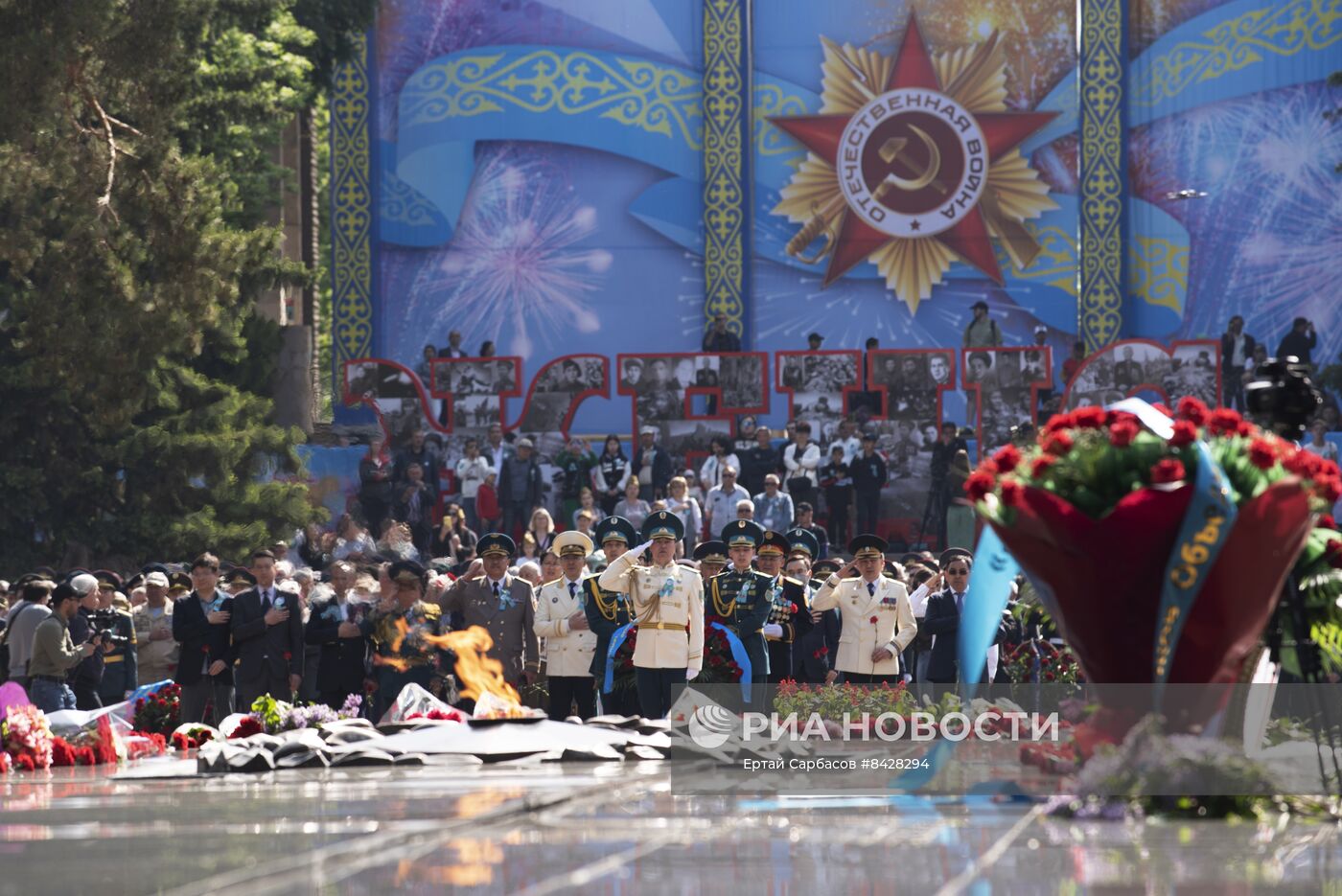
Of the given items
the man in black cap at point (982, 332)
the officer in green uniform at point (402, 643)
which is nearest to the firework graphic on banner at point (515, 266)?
the man in black cap at point (982, 332)

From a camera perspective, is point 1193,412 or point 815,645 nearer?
point 1193,412

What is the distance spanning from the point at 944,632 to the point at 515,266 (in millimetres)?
16967

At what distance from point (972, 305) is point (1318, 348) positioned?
4.64 m

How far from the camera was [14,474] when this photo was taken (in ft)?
79.8

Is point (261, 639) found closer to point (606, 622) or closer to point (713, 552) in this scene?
point (606, 622)

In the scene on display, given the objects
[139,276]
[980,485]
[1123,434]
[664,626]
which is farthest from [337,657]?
[1123,434]

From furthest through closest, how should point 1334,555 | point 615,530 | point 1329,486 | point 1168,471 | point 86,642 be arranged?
point 615,530
point 86,642
point 1334,555
point 1329,486
point 1168,471

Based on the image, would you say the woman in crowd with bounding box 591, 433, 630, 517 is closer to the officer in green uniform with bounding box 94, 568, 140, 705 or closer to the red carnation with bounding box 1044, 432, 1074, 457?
the officer in green uniform with bounding box 94, 568, 140, 705

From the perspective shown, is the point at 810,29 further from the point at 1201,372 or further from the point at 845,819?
the point at 845,819

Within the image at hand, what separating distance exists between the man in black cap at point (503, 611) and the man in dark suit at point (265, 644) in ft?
3.64

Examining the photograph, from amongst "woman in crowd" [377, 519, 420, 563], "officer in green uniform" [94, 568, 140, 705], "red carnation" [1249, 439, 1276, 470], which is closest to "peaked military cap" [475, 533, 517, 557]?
"officer in green uniform" [94, 568, 140, 705]

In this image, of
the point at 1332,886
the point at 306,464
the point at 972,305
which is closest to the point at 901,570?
the point at 1332,886

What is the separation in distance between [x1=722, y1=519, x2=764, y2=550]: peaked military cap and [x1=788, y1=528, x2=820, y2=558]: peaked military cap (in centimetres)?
131

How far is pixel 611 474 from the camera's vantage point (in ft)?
87.0
